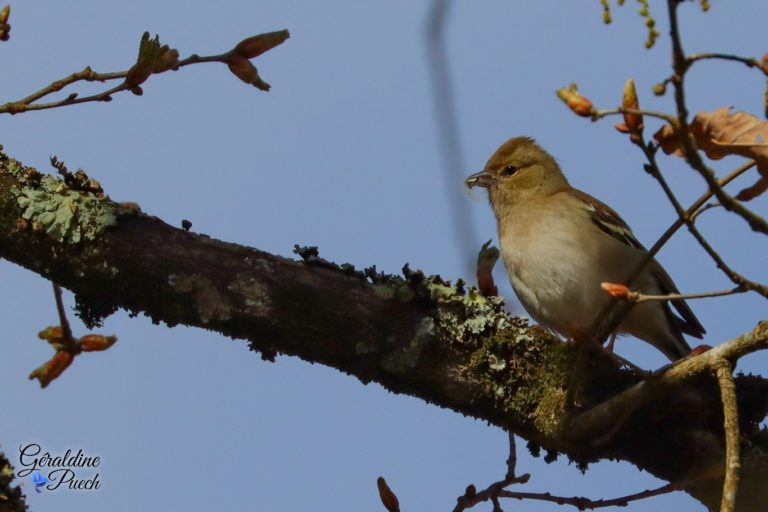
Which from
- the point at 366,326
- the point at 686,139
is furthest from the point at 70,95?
the point at 686,139

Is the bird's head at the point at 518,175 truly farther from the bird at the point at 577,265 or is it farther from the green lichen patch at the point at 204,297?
the green lichen patch at the point at 204,297

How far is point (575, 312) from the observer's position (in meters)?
5.26

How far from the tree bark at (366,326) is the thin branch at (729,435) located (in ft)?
1.46

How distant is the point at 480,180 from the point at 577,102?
4414 mm

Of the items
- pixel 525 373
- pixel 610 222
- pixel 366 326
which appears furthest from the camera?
pixel 610 222

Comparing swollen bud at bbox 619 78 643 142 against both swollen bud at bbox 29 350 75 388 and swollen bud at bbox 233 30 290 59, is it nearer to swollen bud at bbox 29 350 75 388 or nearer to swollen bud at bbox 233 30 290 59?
swollen bud at bbox 233 30 290 59

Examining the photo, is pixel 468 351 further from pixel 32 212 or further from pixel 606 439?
pixel 32 212

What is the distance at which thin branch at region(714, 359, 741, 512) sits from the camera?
2537 mm

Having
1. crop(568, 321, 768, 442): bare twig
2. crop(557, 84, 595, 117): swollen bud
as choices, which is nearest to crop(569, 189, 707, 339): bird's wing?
crop(568, 321, 768, 442): bare twig

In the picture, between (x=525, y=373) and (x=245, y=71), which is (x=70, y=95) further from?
(x=525, y=373)

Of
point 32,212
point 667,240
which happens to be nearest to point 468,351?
point 667,240

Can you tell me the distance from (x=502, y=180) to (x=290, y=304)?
10.8 feet

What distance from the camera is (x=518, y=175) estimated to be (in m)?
6.61

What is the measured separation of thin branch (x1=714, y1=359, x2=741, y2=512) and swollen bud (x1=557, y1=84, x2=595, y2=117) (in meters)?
1.07
